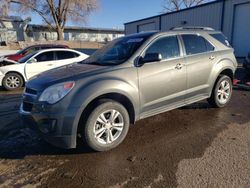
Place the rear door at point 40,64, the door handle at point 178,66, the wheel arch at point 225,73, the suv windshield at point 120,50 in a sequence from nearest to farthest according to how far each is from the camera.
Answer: the suv windshield at point 120,50
the door handle at point 178,66
the wheel arch at point 225,73
the rear door at point 40,64

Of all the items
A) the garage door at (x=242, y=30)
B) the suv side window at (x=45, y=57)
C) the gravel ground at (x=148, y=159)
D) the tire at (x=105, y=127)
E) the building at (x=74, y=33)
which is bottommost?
the gravel ground at (x=148, y=159)

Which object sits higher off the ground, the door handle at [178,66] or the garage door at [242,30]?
the garage door at [242,30]

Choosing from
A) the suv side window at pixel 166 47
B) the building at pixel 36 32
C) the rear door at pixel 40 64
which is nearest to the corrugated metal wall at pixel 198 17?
the rear door at pixel 40 64

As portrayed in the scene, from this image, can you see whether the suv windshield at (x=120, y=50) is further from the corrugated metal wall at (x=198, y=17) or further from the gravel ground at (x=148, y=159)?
the corrugated metal wall at (x=198, y=17)

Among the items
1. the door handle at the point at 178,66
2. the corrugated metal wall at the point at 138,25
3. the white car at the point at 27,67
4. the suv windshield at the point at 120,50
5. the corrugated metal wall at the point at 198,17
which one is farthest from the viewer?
the corrugated metal wall at the point at 138,25

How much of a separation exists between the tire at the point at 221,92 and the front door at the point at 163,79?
4.06ft

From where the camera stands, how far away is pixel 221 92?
5398 mm

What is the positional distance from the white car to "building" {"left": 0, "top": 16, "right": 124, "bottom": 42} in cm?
3160

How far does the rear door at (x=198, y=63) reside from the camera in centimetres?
450

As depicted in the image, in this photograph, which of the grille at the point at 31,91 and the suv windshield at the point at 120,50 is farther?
the suv windshield at the point at 120,50

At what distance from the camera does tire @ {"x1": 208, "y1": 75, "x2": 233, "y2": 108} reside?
17.2ft

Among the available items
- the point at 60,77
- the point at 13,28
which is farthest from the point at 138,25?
the point at 13,28

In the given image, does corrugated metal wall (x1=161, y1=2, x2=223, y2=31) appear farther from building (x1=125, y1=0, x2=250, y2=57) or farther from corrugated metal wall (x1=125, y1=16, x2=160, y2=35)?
corrugated metal wall (x1=125, y1=16, x2=160, y2=35)

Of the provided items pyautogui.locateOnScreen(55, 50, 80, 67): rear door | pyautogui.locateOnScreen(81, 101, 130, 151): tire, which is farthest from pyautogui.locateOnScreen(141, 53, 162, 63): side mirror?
pyautogui.locateOnScreen(55, 50, 80, 67): rear door
